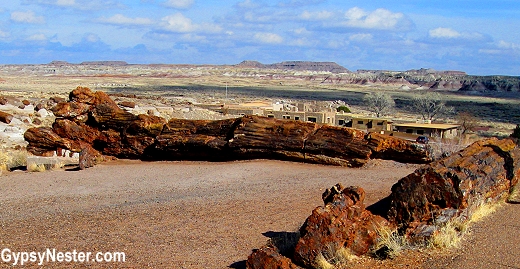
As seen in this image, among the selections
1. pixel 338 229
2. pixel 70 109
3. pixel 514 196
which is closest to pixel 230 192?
pixel 338 229

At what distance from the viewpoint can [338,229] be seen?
6.36m

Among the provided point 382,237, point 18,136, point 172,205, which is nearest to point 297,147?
point 172,205

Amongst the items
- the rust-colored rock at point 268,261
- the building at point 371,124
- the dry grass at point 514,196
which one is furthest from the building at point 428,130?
the rust-colored rock at point 268,261

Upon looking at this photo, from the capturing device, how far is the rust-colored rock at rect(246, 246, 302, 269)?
604 centimetres

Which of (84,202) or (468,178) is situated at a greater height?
(468,178)

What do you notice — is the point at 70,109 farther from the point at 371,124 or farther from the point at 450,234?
the point at 371,124

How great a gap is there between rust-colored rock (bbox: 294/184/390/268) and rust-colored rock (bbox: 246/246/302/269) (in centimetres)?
21

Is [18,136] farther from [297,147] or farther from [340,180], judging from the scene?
[340,180]

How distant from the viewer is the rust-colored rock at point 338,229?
625cm

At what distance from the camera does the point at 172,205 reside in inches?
374

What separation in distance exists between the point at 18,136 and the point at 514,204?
21.5 meters

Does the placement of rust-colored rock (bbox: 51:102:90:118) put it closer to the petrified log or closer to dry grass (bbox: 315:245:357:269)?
the petrified log

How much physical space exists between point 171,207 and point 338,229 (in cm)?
389

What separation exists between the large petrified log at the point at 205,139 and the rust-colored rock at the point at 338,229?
668cm
